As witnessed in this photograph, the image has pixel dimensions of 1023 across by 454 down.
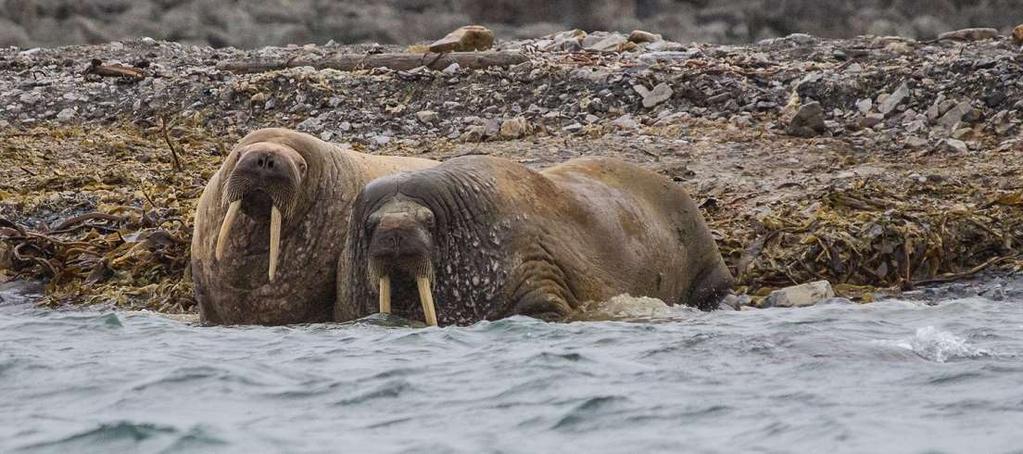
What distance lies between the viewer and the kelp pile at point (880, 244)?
11.9m

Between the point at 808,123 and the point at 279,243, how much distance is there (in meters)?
6.10

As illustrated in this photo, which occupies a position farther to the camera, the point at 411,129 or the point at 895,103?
the point at 411,129

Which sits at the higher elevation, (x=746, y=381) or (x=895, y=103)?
(x=895, y=103)

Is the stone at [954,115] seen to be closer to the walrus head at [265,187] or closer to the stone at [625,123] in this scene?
the stone at [625,123]

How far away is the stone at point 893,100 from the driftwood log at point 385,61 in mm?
3921

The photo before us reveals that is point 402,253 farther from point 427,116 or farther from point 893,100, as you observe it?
point 427,116

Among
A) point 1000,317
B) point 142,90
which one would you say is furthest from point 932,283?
point 142,90

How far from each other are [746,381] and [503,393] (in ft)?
3.31

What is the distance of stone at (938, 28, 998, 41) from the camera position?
18719 mm

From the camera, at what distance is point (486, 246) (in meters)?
9.70

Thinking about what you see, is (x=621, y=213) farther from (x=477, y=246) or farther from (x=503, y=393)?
(x=503, y=393)

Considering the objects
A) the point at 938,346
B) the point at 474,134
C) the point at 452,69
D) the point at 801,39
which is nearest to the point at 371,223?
the point at 938,346

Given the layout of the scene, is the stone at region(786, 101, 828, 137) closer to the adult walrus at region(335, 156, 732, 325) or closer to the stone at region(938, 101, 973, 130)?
the stone at region(938, 101, 973, 130)

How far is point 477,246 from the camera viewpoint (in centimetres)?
967
